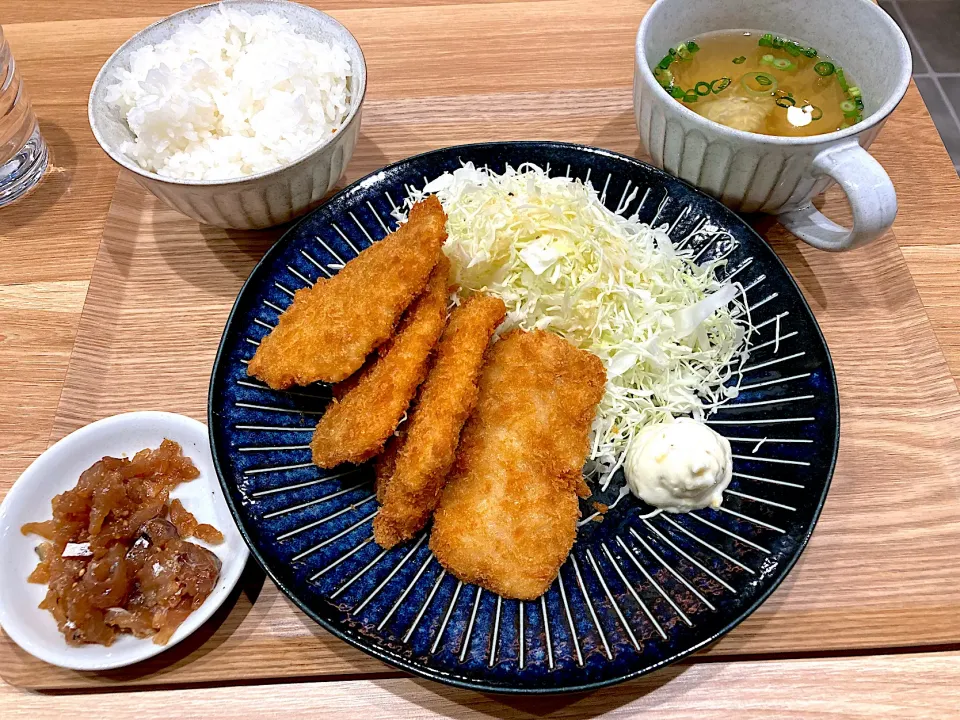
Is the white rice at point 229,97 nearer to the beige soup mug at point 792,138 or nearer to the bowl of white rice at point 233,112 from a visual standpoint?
the bowl of white rice at point 233,112

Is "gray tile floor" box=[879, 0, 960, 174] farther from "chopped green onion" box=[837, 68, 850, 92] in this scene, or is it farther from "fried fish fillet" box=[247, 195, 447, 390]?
"fried fish fillet" box=[247, 195, 447, 390]

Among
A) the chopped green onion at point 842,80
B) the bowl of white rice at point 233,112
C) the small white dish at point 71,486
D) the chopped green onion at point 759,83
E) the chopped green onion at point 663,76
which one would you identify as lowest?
the small white dish at point 71,486

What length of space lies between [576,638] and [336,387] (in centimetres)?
76

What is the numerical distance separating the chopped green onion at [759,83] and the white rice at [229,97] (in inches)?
44.7

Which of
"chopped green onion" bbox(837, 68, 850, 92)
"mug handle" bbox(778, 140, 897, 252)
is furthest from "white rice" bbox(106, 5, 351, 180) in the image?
"chopped green onion" bbox(837, 68, 850, 92)

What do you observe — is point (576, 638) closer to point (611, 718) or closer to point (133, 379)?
point (611, 718)

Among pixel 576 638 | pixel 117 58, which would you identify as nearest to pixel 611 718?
pixel 576 638

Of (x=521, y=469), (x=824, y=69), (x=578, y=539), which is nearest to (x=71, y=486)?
(x=521, y=469)

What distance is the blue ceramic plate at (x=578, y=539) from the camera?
129cm

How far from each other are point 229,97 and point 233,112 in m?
0.05

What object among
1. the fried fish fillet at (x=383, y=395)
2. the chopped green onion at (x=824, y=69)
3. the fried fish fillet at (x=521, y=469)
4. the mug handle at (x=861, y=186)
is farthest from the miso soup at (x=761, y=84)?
the fried fish fillet at (x=383, y=395)

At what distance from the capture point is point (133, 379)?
6.01 ft

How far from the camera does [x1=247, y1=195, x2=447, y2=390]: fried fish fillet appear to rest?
1.54 meters

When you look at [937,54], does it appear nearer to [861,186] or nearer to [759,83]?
[759,83]
